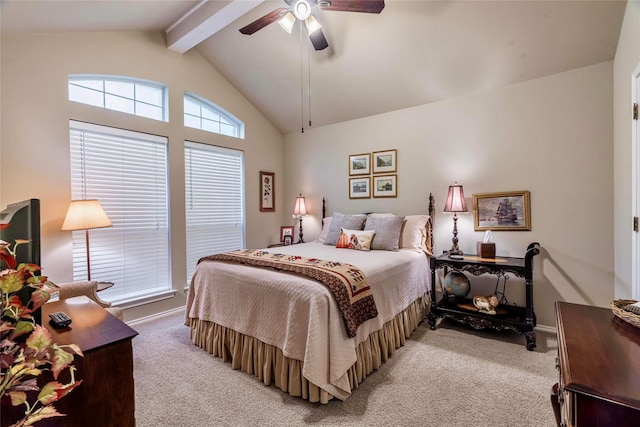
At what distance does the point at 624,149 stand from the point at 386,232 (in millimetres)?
2062

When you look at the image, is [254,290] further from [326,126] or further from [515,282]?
[326,126]

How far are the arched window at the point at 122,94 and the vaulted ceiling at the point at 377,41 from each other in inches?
18.6

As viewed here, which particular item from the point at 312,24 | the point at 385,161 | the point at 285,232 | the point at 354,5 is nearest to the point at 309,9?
the point at 312,24

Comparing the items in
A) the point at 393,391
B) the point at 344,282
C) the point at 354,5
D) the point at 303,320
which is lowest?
the point at 393,391

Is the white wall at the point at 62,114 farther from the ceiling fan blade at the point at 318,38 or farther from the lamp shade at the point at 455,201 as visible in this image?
the lamp shade at the point at 455,201

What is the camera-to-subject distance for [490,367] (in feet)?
7.49

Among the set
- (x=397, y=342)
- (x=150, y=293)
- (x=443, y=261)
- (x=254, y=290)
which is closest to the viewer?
(x=254, y=290)

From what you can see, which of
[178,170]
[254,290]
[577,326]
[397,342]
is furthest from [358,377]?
[178,170]

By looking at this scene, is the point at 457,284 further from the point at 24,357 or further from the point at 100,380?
the point at 24,357

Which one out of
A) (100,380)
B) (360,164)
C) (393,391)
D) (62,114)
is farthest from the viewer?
(360,164)

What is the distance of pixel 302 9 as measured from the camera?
2242 mm

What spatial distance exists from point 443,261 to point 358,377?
151cm

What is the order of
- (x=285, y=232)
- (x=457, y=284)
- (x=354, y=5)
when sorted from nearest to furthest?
(x=354, y=5)
(x=457, y=284)
(x=285, y=232)

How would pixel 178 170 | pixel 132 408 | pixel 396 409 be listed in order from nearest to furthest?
pixel 132 408, pixel 396 409, pixel 178 170
